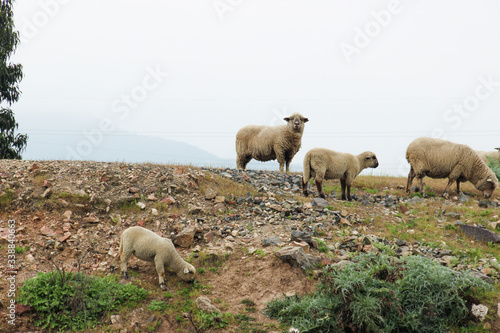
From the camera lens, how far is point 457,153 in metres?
16.2

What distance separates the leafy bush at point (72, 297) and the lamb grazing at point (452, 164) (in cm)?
1267

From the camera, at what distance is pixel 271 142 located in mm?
18359

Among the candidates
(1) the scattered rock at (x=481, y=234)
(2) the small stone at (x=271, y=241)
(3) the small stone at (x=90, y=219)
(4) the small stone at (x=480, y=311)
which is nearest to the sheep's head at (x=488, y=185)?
(1) the scattered rock at (x=481, y=234)

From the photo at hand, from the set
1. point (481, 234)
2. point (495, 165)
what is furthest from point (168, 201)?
point (495, 165)

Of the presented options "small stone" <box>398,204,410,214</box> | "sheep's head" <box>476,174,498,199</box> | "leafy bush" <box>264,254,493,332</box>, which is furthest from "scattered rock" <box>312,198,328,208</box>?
"sheep's head" <box>476,174,498,199</box>

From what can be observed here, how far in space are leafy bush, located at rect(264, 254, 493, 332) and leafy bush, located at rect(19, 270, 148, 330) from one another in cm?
274

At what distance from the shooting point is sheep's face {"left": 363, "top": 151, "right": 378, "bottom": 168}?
1447 centimetres

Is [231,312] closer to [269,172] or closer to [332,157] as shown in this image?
[332,157]

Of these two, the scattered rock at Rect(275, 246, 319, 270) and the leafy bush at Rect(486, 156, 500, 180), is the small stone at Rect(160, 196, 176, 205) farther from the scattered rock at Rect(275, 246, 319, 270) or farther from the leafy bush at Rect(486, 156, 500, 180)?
the leafy bush at Rect(486, 156, 500, 180)

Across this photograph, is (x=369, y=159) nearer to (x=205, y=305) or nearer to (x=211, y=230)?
(x=211, y=230)

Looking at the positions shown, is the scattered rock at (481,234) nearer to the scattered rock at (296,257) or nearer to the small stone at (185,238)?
the scattered rock at (296,257)

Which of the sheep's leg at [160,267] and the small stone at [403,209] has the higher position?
the small stone at [403,209]

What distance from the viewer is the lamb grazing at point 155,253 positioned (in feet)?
26.0

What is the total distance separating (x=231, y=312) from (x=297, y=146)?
36.9 ft
